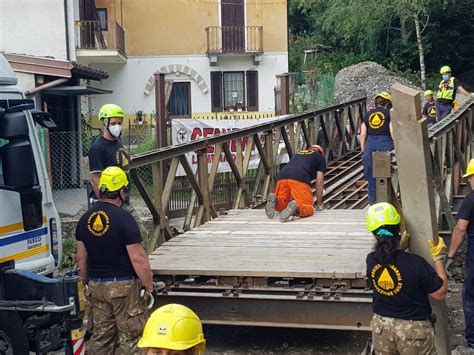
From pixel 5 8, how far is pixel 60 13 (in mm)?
1630

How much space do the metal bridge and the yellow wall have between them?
17997 millimetres

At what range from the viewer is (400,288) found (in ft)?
14.3

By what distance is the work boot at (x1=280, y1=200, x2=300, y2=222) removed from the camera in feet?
27.8

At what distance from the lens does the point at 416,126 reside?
4.74 m

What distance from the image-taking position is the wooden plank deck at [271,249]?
6215mm

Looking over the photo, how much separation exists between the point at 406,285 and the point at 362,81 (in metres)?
22.7

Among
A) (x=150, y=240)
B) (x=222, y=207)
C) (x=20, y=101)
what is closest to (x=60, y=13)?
(x=222, y=207)

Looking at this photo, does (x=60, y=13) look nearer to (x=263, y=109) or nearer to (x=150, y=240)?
(x=263, y=109)

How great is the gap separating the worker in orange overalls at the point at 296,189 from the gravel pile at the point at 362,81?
1641 centimetres

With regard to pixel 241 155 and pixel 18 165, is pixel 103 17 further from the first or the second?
pixel 18 165

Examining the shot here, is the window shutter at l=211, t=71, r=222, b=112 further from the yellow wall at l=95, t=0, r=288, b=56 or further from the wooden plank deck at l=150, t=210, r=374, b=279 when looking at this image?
the wooden plank deck at l=150, t=210, r=374, b=279

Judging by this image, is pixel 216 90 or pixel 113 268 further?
pixel 216 90

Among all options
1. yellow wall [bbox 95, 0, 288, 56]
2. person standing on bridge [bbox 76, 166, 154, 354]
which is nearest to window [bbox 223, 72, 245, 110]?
yellow wall [bbox 95, 0, 288, 56]

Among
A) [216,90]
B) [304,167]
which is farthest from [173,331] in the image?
[216,90]
